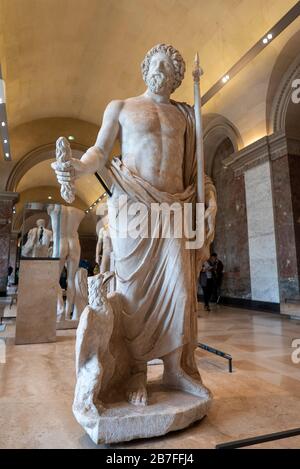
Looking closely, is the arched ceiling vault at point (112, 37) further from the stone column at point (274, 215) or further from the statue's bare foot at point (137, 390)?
the statue's bare foot at point (137, 390)

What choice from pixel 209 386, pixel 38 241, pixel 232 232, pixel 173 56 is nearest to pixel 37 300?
pixel 38 241

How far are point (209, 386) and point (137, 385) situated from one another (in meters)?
0.89

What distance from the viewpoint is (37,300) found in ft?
15.5

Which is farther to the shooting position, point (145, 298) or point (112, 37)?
point (112, 37)

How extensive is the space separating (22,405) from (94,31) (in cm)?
928

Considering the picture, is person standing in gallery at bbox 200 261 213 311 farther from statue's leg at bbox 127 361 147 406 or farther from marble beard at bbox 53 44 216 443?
statue's leg at bbox 127 361 147 406

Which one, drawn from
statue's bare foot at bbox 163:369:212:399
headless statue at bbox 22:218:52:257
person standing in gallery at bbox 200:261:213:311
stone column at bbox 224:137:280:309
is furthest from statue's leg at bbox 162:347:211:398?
person standing in gallery at bbox 200:261:213:311

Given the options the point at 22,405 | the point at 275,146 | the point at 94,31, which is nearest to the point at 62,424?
the point at 22,405

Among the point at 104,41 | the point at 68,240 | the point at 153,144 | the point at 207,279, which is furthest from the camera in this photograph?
the point at 207,279

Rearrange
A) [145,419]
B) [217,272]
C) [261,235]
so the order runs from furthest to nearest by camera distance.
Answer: [217,272], [261,235], [145,419]

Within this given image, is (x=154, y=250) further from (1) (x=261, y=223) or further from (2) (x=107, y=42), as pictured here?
(2) (x=107, y=42)

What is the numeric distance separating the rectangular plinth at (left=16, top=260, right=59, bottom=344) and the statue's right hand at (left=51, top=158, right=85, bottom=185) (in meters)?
3.12

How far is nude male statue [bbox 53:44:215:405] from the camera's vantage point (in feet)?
6.76
